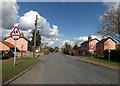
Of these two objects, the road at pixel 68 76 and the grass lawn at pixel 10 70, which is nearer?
the road at pixel 68 76

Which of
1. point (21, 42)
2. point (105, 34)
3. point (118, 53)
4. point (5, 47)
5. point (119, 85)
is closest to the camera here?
point (119, 85)

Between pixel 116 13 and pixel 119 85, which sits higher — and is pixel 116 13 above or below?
above

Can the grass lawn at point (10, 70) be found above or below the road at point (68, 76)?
above

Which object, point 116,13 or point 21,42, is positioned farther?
point 21,42

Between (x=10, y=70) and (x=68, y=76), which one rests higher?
(x=10, y=70)

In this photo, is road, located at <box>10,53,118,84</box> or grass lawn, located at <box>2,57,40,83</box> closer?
road, located at <box>10,53,118,84</box>

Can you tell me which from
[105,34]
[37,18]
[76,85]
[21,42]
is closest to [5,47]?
[21,42]

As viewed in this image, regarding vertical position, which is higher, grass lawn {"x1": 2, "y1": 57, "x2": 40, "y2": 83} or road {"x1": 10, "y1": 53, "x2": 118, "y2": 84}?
grass lawn {"x1": 2, "y1": 57, "x2": 40, "y2": 83}

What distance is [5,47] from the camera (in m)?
36.5

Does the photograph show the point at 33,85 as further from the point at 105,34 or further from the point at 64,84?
the point at 105,34

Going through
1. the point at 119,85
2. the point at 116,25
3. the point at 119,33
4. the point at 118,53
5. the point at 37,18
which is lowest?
Result: the point at 119,85

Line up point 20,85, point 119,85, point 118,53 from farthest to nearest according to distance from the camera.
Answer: point 118,53, point 119,85, point 20,85

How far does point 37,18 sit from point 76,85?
62.1 ft

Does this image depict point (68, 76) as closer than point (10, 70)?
Yes
